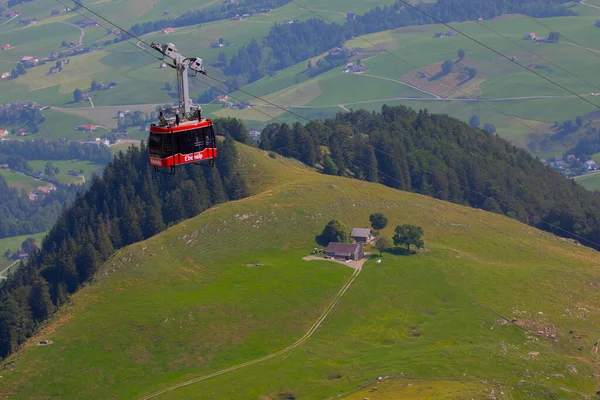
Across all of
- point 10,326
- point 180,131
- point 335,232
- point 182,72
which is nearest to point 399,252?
point 335,232

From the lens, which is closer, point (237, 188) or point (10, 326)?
point (10, 326)

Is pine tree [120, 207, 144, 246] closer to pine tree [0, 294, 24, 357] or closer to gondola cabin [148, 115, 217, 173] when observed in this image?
pine tree [0, 294, 24, 357]

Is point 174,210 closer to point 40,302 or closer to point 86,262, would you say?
point 86,262

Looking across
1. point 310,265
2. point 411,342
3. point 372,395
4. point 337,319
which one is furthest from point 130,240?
point 372,395

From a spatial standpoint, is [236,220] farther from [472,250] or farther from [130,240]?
[472,250]

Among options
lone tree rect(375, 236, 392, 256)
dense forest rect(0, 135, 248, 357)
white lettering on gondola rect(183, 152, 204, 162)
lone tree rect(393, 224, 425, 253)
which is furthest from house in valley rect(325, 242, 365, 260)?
white lettering on gondola rect(183, 152, 204, 162)

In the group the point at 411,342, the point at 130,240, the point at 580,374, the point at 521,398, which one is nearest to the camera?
the point at 521,398
